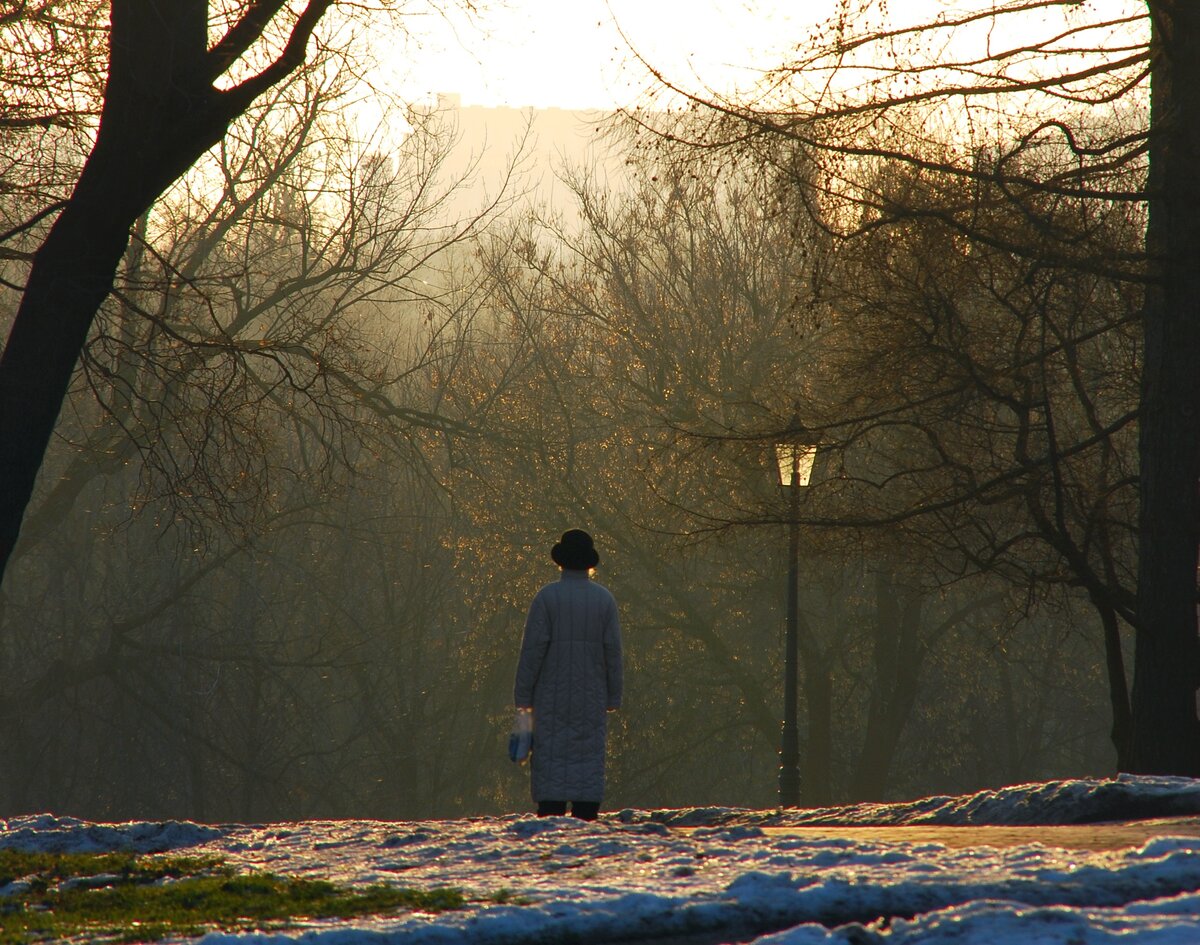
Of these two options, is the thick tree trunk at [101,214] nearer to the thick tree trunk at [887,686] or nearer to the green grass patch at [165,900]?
the green grass patch at [165,900]

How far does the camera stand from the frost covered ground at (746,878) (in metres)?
3.78

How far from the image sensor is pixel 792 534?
1375 cm

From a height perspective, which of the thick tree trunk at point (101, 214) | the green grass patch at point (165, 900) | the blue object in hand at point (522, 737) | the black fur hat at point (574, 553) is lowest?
the green grass patch at point (165, 900)

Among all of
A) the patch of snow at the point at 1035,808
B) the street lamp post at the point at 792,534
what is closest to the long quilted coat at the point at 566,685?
the patch of snow at the point at 1035,808

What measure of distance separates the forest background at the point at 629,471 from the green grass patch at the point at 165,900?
4914 millimetres

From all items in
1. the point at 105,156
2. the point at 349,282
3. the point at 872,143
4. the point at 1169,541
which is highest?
the point at 349,282

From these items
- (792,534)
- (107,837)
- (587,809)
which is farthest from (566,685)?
(792,534)

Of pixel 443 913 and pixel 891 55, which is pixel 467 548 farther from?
pixel 443 913

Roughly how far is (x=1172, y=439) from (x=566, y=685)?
5017 mm

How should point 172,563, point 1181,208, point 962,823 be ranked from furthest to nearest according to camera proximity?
1. point 172,563
2. point 1181,208
3. point 962,823

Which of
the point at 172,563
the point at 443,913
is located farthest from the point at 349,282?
the point at 443,913

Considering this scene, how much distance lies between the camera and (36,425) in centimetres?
773

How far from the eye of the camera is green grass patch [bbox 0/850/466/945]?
447 centimetres

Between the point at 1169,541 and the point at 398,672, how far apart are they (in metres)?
19.9
